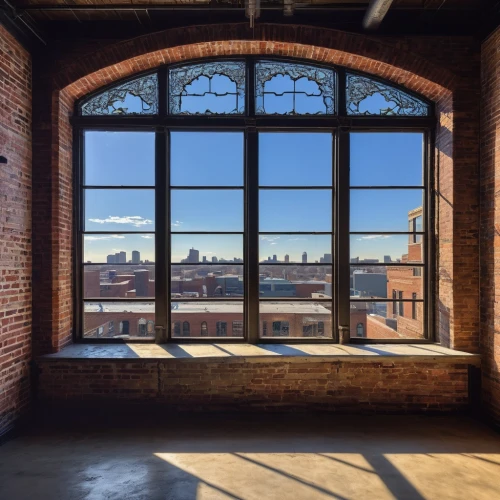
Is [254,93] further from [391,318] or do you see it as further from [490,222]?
[391,318]

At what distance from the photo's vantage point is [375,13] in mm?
3305

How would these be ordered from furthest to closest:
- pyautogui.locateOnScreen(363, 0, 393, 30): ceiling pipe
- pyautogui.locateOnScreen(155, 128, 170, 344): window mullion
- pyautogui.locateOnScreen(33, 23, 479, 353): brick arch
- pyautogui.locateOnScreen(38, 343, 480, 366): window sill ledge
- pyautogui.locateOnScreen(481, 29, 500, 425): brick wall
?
pyautogui.locateOnScreen(155, 128, 170, 344): window mullion, pyautogui.locateOnScreen(33, 23, 479, 353): brick arch, pyautogui.locateOnScreen(38, 343, 480, 366): window sill ledge, pyautogui.locateOnScreen(481, 29, 500, 425): brick wall, pyautogui.locateOnScreen(363, 0, 393, 30): ceiling pipe

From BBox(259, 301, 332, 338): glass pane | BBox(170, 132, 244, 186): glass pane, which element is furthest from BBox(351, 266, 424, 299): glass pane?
BBox(170, 132, 244, 186): glass pane

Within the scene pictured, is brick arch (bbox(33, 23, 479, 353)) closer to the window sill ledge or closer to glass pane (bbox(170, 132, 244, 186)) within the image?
the window sill ledge

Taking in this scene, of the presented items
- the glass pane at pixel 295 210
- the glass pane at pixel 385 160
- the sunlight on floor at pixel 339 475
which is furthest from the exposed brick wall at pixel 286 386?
the glass pane at pixel 385 160

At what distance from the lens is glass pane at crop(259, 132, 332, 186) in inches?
157

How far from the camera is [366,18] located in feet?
11.3

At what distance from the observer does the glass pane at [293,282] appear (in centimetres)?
395

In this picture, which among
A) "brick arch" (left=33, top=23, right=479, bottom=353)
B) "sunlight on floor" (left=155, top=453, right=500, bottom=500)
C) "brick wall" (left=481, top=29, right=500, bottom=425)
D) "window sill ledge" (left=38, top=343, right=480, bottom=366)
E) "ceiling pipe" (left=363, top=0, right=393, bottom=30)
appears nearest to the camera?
"sunlight on floor" (left=155, top=453, right=500, bottom=500)

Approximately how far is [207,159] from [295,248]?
1.52 m

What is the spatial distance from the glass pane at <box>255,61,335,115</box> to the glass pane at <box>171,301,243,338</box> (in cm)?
243

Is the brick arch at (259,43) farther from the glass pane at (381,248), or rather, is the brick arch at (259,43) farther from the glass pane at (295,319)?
the glass pane at (295,319)

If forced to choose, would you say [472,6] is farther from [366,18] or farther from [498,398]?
[498,398]

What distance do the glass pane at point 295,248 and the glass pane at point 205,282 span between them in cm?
44
